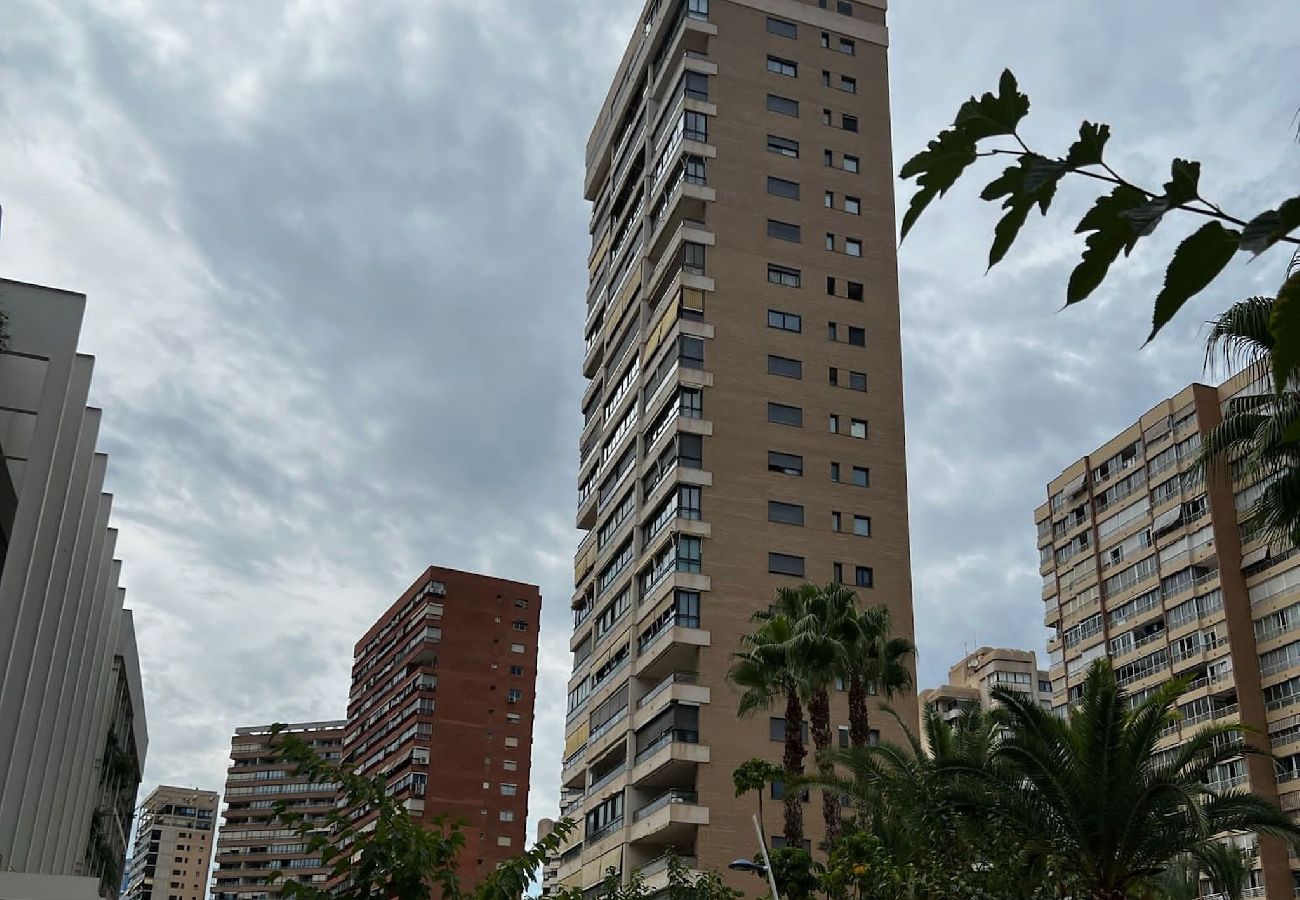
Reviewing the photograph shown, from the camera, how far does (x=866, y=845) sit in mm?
30344

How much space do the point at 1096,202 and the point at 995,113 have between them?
0.86ft

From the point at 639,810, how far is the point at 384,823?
4438cm

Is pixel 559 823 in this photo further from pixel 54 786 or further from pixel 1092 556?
pixel 1092 556

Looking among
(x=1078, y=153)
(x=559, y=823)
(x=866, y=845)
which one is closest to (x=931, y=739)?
(x=866, y=845)

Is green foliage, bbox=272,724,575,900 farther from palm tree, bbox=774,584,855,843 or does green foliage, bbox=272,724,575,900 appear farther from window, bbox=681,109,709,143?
window, bbox=681,109,709,143

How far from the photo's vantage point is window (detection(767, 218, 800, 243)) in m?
62.3

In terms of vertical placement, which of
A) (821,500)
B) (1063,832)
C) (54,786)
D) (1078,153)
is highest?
(821,500)

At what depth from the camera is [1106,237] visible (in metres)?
2.73

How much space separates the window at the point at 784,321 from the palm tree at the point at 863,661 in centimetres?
2057

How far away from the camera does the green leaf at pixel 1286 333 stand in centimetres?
229

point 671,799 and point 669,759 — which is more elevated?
point 669,759

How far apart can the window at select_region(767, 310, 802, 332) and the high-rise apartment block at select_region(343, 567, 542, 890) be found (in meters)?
60.3

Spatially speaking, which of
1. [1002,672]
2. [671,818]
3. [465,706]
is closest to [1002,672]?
[1002,672]

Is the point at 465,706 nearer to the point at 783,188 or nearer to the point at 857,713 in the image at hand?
the point at 783,188
